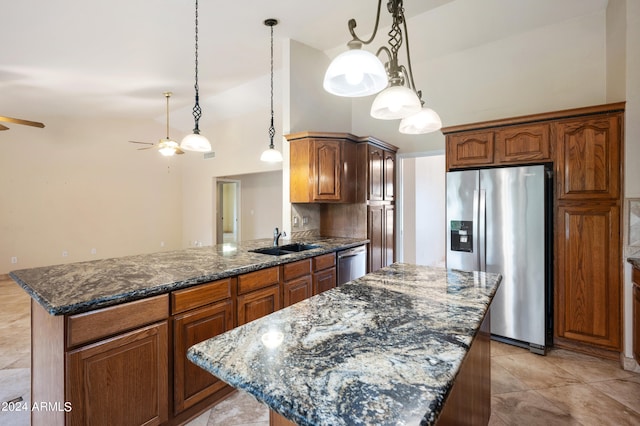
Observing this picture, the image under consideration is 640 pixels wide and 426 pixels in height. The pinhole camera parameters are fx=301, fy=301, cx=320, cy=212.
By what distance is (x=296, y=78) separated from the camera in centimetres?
395

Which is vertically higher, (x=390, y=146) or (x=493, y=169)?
(x=390, y=146)

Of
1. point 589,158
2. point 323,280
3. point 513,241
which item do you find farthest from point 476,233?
point 323,280

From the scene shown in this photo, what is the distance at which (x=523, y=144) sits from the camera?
2.96 meters

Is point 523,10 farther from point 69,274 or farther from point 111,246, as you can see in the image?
point 111,246

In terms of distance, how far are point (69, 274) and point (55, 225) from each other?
17.5 feet

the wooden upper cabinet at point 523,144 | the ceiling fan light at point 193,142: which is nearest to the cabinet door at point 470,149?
the wooden upper cabinet at point 523,144

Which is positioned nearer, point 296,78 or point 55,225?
point 296,78

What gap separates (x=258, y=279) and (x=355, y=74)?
1613 mm

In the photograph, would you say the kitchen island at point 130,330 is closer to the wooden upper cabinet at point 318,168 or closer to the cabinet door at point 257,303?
the cabinet door at point 257,303

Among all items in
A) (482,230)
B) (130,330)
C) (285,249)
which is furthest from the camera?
(285,249)

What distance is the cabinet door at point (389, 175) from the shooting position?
4.33 meters

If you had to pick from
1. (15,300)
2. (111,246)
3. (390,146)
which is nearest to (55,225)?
(111,246)

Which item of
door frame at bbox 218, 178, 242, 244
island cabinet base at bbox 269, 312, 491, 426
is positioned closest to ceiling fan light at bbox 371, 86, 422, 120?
island cabinet base at bbox 269, 312, 491, 426

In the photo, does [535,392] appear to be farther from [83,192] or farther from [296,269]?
[83,192]
